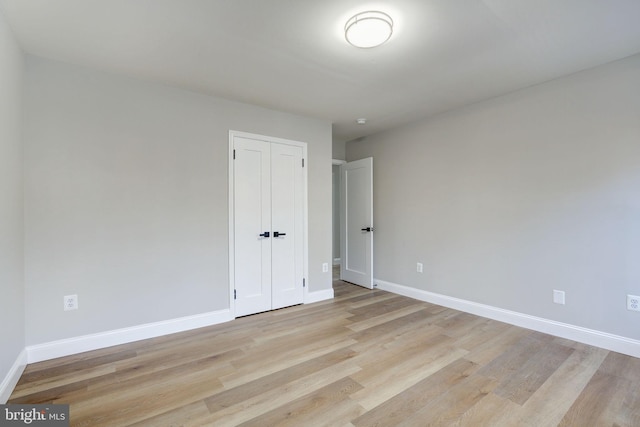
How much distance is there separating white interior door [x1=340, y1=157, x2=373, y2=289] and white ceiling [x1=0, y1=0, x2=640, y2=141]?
1.61m

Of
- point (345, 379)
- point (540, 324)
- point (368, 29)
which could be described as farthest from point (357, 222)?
point (368, 29)

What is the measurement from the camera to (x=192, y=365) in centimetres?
228

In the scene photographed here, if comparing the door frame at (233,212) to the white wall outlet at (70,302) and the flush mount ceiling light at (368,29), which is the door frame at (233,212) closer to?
the white wall outlet at (70,302)

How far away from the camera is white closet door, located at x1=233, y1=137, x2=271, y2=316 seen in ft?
10.8

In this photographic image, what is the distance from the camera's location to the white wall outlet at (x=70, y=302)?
95.7 inches

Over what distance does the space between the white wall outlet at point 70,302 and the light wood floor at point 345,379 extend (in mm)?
403

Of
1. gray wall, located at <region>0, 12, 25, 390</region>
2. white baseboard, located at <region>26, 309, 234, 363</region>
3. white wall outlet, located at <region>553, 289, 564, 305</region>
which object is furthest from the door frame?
white wall outlet, located at <region>553, 289, 564, 305</region>

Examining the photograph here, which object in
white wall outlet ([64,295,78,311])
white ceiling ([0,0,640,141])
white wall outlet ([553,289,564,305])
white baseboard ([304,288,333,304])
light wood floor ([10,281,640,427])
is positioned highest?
white ceiling ([0,0,640,141])

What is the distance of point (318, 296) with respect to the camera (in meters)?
3.93

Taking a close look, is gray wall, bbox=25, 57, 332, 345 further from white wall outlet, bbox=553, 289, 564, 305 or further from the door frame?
white wall outlet, bbox=553, 289, 564, 305

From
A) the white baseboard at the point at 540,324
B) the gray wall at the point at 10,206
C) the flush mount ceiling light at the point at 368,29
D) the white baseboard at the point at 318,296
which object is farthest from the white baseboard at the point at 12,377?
the white baseboard at the point at 540,324

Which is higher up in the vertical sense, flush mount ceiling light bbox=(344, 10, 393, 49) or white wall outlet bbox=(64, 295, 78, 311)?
flush mount ceiling light bbox=(344, 10, 393, 49)

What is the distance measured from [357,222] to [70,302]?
355 centimetres

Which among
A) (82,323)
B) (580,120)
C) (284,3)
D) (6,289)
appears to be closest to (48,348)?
(82,323)
